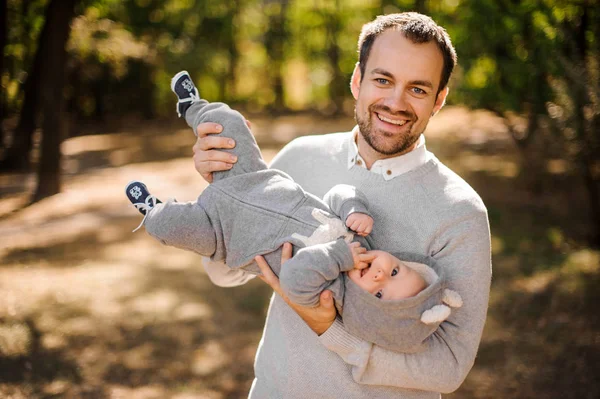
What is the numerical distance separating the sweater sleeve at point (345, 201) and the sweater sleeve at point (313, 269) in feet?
0.34

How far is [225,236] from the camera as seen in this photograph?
2064 mm

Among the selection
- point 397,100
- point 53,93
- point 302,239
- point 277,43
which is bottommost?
point 277,43

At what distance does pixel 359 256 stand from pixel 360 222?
107 mm

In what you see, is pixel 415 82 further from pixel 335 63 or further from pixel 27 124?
pixel 335 63

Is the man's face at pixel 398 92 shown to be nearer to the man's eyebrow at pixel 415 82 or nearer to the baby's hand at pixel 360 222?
the man's eyebrow at pixel 415 82

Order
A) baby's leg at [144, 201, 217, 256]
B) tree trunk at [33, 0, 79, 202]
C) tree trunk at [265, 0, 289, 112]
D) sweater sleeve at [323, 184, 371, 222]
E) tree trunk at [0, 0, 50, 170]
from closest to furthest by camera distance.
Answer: sweater sleeve at [323, 184, 371, 222] → baby's leg at [144, 201, 217, 256] → tree trunk at [33, 0, 79, 202] → tree trunk at [0, 0, 50, 170] → tree trunk at [265, 0, 289, 112]

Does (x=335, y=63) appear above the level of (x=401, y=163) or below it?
below

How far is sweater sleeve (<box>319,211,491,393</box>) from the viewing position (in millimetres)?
1796

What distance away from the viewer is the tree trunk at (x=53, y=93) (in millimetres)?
7676

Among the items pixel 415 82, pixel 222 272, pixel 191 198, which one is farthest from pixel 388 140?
pixel 191 198

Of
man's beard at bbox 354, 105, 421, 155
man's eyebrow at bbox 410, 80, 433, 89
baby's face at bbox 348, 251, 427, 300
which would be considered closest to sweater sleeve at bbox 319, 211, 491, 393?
baby's face at bbox 348, 251, 427, 300

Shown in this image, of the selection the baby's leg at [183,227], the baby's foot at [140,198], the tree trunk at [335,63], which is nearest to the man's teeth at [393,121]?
the baby's leg at [183,227]

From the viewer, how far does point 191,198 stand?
8656 mm

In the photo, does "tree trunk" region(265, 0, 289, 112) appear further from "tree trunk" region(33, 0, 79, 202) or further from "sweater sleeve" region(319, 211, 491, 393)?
"sweater sleeve" region(319, 211, 491, 393)
